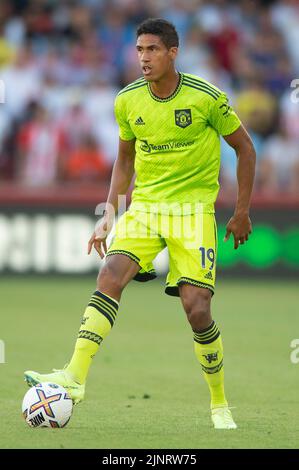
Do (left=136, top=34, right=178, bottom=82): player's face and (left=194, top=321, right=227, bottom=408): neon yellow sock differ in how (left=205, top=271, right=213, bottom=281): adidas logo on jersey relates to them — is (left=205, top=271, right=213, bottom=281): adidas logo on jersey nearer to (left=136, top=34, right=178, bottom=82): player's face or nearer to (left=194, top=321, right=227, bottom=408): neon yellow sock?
(left=194, top=321, right=227, bottom=408): neon yellow sock

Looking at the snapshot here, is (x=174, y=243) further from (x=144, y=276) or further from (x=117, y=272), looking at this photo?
(x=117, y=272)

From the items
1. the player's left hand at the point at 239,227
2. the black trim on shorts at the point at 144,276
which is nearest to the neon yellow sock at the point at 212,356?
the black trim on shorts at the point at 144,276

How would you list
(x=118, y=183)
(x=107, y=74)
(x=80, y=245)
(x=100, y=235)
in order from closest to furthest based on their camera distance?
1. (x=100, y=235)
2. (x=118, y=183)
3. (x=80, y=245)
4. (x=107, y=74)

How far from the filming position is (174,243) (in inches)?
285

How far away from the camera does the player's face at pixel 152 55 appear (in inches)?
280

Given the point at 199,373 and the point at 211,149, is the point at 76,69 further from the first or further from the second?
the point at 211,149

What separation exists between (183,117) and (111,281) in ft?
3.67

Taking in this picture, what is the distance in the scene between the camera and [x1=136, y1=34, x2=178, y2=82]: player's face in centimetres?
712

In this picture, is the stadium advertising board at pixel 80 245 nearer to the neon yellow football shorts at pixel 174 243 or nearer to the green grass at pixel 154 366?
the green grass at pixel 154 366

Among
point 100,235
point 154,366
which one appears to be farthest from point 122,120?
point 154,366

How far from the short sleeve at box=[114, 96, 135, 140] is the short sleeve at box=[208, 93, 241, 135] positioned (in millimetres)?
537
